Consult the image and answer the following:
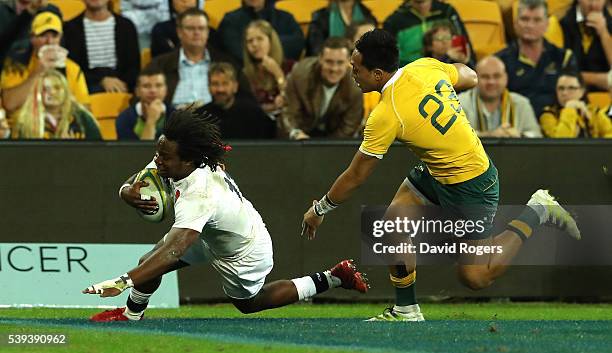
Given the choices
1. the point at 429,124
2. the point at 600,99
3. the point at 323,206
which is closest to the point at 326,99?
the point at 600,99

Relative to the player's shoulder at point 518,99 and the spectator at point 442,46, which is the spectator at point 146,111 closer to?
the spectator at point 442,46

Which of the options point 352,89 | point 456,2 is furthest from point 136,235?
point 456,2

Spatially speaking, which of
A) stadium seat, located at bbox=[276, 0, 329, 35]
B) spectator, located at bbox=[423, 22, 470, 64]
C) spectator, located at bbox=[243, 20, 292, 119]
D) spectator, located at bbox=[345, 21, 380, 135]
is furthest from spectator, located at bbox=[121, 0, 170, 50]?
spectator, located at bbox=[423, 22, 470, 64]

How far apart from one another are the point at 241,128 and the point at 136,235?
1685 millimetres

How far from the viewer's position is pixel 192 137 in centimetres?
876

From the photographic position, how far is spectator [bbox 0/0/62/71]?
13.9 meters

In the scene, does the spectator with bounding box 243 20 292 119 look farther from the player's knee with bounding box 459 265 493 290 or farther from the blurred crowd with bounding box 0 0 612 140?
the player's knee with bounding box 459 265 493 290

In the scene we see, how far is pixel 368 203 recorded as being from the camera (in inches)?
487

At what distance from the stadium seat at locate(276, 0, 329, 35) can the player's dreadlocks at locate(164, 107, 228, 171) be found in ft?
18.4

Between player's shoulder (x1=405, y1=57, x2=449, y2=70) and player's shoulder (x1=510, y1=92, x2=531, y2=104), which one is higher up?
player's shoulder (x1=405, y1=57, x2=449, y2=70)

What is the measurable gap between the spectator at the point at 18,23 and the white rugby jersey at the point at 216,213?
18.1 feet

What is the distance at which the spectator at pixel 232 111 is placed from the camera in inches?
513

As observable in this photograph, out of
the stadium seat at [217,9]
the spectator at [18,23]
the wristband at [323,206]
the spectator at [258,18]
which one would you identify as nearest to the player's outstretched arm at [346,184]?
the wristband at [323,206]

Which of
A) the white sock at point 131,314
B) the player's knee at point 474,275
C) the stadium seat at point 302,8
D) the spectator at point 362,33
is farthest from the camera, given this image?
the stadium seat at point 302,8
